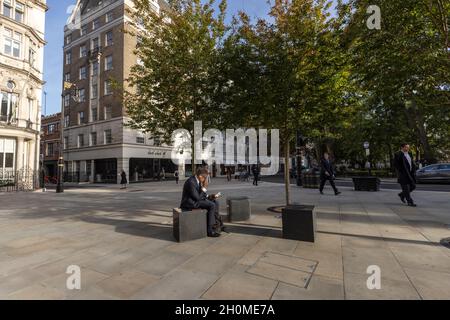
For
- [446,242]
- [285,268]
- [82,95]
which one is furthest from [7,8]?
[446,242]

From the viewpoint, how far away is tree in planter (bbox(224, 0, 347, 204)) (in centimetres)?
697

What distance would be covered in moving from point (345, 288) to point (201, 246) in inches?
109

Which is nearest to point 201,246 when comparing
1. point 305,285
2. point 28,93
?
point 305,285

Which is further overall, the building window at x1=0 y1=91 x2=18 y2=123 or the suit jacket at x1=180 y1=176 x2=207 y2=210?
the building window at x1=0 y1=91 x2=18 y2=123

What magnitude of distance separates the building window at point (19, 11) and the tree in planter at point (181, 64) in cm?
2112

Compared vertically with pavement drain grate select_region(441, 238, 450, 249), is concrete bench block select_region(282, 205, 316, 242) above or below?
above

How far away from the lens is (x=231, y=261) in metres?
4.30

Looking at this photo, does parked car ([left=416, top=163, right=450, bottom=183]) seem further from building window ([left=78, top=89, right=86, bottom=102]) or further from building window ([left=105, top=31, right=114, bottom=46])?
building window ([left=78, top=89, right=86, bottom=102])

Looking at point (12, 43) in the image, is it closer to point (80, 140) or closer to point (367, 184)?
point (80, 140)

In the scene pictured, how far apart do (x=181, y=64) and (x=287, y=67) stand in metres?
3.37

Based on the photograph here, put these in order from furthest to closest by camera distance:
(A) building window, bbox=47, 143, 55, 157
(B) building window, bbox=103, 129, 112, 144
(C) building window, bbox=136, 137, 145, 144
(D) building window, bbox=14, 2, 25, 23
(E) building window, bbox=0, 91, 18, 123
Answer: (A) building window, bbox=47, 143, 55, 157 < (C) building window, bbox=136, 137, 145, 144 < (B) building window, bbox=103, 129, 112, 144 < (D) building window, bbox=14, 2, 25, 23 < (E) building window, bbox=0, 91, 18, 123

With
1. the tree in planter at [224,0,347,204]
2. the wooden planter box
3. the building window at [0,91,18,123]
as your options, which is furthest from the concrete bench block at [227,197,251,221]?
the building window at [0,91,18,123]

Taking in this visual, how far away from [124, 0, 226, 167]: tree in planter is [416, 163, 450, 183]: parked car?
817 inches

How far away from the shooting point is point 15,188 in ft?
67.7
